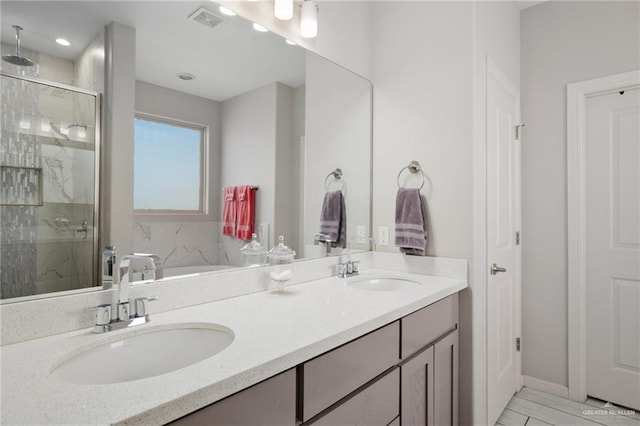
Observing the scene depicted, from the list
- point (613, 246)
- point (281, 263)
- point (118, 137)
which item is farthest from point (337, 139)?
point (613, 246)

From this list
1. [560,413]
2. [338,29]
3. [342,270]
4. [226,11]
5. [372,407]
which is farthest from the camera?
[560,413]

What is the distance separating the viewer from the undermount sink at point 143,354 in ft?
2.73

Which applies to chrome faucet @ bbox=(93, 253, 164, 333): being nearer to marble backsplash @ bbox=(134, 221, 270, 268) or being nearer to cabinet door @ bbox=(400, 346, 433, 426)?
marble backsplash @ bbox=(134, 221, 270, 268)

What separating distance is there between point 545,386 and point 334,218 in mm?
1875

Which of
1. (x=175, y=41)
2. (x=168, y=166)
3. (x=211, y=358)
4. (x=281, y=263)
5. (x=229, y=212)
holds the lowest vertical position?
(x=211, y=358)

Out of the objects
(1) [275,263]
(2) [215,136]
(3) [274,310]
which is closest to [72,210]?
(2) [215,136]

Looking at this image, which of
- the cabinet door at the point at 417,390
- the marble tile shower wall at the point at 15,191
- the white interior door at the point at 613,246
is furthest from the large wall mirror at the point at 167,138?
the white interior door at the point at 613,246

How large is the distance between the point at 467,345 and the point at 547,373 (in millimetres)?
1080

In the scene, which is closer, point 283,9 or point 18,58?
point 18,58

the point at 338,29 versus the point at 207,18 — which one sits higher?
the point at 338,29

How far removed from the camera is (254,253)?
1.49 meters

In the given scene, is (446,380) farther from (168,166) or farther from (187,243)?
(168,166)

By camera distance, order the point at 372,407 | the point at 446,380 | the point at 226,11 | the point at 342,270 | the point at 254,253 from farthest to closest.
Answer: the point at 342,270 → the point at 446,380 → the point at 254,253 → the point at 226,11 → the point at 372,407

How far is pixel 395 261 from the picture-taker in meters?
2.01
